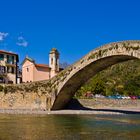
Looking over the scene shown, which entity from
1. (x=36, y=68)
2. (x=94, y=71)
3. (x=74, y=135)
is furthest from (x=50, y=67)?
(x=74, y=135)

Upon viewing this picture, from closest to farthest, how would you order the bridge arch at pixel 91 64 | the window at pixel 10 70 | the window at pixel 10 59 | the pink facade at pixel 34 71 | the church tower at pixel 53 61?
the bridge arch at pixel 91 64 < the window at pixel 10 70 < the pink facade at pixel 34 71 < the window at pixel 10 59 < the church tower at pixel 53 61

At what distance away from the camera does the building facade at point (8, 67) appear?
80.0 meters

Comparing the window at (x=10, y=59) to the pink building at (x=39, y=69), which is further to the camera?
the window at (x=10, y=59)

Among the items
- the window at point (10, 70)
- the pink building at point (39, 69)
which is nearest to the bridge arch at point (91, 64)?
the pink building at point (39, 69)

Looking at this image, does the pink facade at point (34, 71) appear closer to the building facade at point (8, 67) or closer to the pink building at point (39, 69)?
the pink building at point (39, 69)

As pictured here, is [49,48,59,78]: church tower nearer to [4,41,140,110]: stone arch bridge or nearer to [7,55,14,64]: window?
[7,55,14,64]: window

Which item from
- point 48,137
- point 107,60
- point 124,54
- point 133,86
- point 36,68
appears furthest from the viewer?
point 133,86

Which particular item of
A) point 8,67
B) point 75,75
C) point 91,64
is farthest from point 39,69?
point 91,64

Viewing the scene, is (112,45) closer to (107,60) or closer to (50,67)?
(107,60)

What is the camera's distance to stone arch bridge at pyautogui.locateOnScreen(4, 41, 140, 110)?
3741 centimetres

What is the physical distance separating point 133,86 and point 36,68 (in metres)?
26.9

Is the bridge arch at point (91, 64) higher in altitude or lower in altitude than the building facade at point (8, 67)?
lower

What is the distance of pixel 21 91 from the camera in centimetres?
5253

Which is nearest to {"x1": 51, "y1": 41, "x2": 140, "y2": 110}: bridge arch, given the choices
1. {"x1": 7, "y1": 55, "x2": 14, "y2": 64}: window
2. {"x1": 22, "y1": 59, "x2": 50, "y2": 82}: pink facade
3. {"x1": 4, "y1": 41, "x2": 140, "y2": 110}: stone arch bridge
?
{"x1": 4, "y1": 41, "x2": 140, "y2": 110}: stone arch bridge
